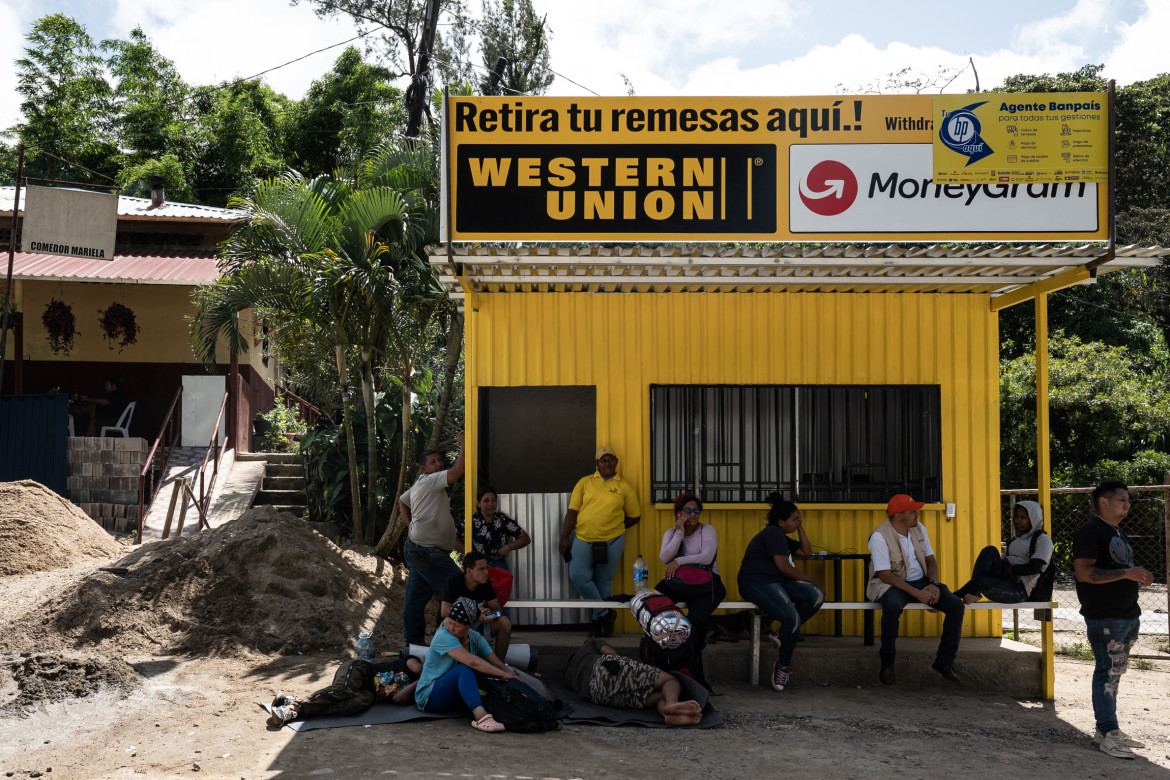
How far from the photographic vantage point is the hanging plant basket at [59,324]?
16000 millimetres

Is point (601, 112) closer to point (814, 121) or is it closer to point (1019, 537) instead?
point (814, 121)

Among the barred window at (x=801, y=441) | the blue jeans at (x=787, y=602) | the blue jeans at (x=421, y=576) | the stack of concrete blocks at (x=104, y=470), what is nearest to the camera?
the blue jeans at (x=787, y=602)

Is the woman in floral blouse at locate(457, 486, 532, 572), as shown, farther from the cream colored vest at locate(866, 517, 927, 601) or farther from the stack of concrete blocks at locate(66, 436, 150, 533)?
the stack of concrete blocks at locate(66, 436, 150, 533)

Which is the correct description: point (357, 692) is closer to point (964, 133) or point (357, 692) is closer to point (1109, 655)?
point (1109, 655)

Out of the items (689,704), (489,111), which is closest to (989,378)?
(689,704)

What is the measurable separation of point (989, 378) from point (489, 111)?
4948mm

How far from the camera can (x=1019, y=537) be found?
7.67 metres

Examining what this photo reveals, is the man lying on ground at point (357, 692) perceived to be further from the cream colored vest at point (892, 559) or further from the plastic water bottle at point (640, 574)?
the cream colored vest at point (892, 559)

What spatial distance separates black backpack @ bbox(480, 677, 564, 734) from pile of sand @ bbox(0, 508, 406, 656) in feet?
8.96

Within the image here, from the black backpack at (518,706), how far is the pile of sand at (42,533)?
22.4 feet

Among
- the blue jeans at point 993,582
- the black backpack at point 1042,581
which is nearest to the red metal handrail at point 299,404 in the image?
the blue jeans at point 993,582

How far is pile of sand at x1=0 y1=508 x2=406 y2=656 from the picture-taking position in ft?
27.6

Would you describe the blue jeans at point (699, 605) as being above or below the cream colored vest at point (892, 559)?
below

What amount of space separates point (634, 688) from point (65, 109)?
2998 centimetres
